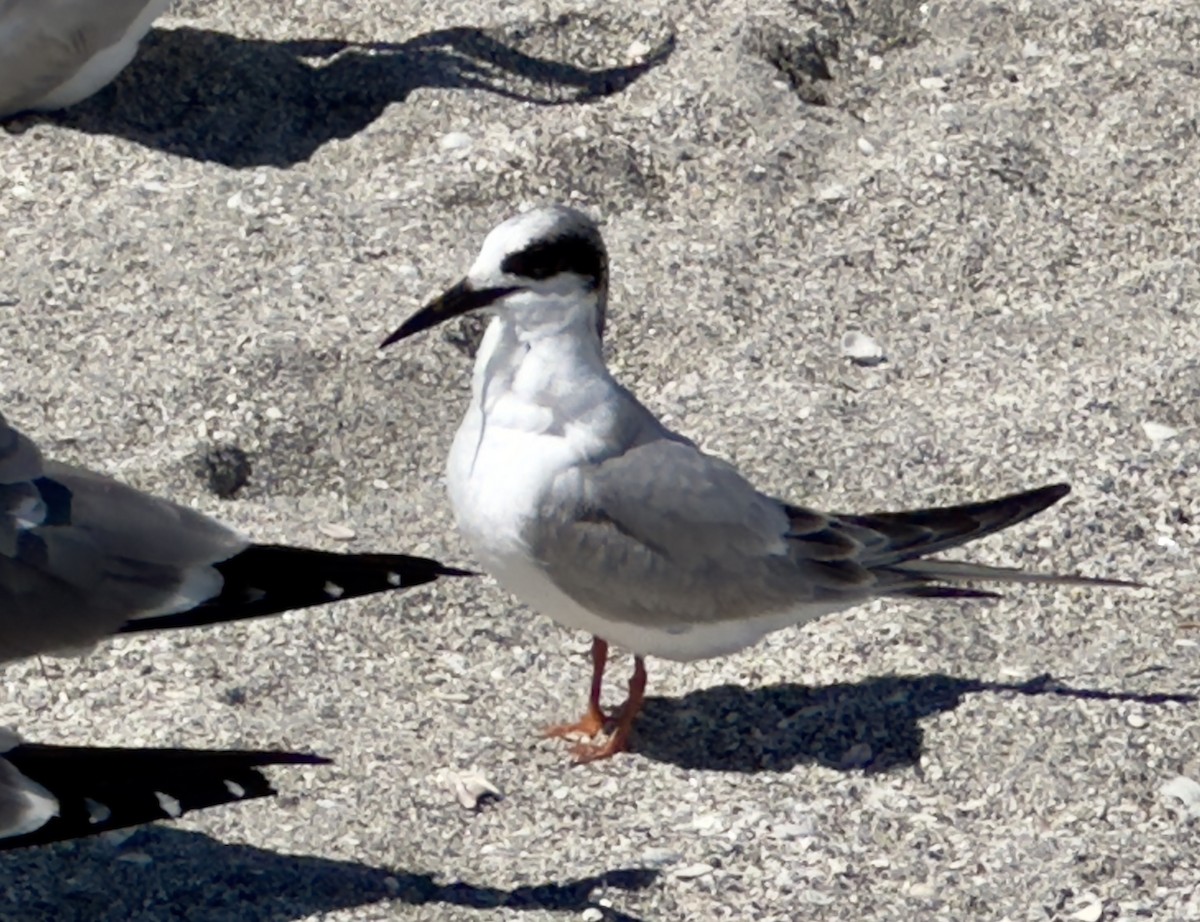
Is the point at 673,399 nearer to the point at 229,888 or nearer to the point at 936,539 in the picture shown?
the point at 936,539

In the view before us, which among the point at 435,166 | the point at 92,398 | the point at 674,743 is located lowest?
the point at 674,743

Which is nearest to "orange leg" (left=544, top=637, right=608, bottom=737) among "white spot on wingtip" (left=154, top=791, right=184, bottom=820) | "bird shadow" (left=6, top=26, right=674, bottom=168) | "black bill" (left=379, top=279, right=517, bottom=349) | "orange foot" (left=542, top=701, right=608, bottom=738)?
"orange foot" (left=542, top=701, right=608, bottom=738)

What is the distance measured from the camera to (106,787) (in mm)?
3102

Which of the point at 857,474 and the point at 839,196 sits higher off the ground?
the point at 839,196

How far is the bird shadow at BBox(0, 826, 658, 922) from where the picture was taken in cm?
335

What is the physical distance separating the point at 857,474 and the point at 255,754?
4.40 feet

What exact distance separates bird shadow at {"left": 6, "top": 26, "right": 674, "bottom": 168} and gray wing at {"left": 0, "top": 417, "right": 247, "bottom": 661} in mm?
1667

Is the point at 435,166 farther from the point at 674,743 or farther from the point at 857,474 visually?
the point at 674,743

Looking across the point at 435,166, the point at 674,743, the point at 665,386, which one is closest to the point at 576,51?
the point at 435,166

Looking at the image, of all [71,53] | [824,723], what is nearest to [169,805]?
[824,723]

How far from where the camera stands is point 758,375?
14.3 feet

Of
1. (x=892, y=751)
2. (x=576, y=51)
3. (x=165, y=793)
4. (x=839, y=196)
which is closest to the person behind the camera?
(x=165, y=793)

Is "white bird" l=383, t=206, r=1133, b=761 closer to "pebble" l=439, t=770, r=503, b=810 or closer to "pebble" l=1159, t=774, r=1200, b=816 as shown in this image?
"pebble" l=439, t=770, r=503, b=810

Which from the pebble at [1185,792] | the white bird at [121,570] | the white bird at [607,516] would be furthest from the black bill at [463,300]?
the pebble at [1185,792]
